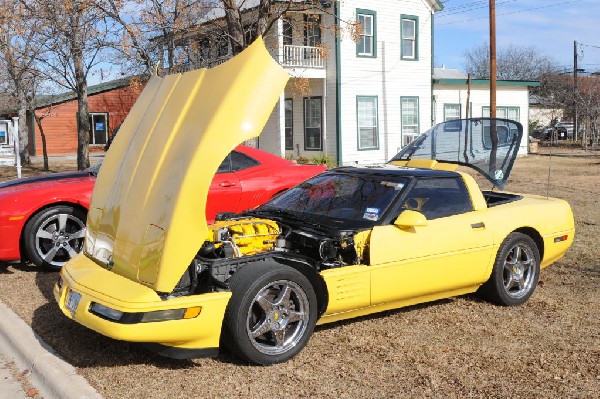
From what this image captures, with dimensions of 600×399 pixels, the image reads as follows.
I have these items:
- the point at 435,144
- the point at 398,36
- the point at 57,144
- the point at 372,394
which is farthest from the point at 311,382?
the point at 57,144

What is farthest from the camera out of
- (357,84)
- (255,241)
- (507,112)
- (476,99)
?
(507,112)

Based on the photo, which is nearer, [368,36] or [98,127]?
[368,36]

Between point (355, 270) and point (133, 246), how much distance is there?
63.1 inches

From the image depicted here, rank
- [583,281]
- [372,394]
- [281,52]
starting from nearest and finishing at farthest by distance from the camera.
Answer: [372,394] < [583,281] < [281,52]

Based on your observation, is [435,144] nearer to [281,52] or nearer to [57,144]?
[281,52]

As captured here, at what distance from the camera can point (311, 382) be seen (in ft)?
13.8

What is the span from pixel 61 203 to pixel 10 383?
312cm

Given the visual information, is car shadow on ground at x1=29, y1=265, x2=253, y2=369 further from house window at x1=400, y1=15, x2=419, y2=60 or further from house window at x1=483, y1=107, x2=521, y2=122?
house window at x1=483, y1=107, x2=521, y2=122

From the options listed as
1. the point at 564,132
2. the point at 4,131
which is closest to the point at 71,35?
the point at 4,131

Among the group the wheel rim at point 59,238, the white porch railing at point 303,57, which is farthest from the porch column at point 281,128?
the wheel rim at point 59,238

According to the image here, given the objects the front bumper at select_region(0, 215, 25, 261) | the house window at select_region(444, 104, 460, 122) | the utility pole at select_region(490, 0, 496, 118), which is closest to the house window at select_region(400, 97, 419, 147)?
the house window at select_region(444, 104, 460, 122)

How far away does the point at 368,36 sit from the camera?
2384 cm

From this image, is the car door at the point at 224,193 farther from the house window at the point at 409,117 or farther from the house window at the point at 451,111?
the house window at the point at 451,111

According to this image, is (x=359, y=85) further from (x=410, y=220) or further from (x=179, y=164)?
(x=179, y=164)
